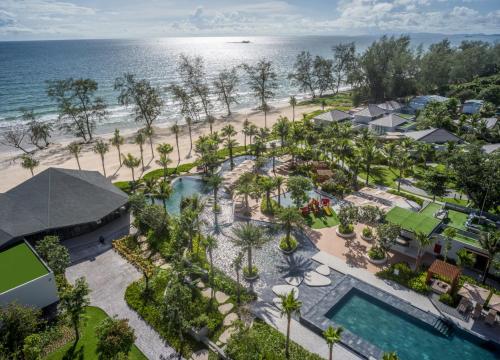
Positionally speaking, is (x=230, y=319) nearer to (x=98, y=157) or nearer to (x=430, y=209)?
(x=430, y=209)

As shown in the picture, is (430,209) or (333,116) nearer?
(430,209)

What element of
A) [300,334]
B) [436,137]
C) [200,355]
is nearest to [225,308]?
[200,355]

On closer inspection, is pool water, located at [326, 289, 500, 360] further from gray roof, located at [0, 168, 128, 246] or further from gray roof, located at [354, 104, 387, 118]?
gray roof, located at [354, 104, 387, 118]

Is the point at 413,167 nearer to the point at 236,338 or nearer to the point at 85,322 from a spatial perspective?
the point at 236,338

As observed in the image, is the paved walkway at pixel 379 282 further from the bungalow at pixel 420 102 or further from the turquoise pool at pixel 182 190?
the bungalow at pixel 420 102

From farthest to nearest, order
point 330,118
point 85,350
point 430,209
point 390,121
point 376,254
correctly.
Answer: point 330,118, point 390,121, point 430,209, point 376,254, point 85,350

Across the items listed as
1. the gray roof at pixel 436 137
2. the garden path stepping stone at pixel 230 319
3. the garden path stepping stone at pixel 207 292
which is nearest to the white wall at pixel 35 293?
the garden path stepping stone at pixel 207 292
